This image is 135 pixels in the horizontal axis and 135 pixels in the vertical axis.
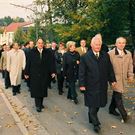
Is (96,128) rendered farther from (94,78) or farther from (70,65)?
(70,65)

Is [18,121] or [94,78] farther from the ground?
[94,78]

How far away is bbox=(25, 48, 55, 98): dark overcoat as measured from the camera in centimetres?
1205

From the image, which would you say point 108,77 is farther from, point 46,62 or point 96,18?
point 96,18

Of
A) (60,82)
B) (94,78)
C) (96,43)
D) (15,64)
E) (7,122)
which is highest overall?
(96,43)

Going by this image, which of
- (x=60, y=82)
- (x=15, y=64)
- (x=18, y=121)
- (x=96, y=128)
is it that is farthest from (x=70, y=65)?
(x=96, y=128)

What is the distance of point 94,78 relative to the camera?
30.8ft

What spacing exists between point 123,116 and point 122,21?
1518 centimetres

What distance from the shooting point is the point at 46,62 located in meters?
12.2

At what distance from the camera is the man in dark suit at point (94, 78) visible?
940cm

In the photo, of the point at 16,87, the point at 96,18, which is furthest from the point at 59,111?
the point at 96,18

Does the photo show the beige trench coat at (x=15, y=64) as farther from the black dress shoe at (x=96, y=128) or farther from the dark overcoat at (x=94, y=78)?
the black dress shoe at (x=96, y=128)

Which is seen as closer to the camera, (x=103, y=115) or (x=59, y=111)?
(x=103, y=115)

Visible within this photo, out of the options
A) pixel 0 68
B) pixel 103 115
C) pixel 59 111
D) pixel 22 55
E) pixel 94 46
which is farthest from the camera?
pixel 0 68

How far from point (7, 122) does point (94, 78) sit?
2.57 metres
